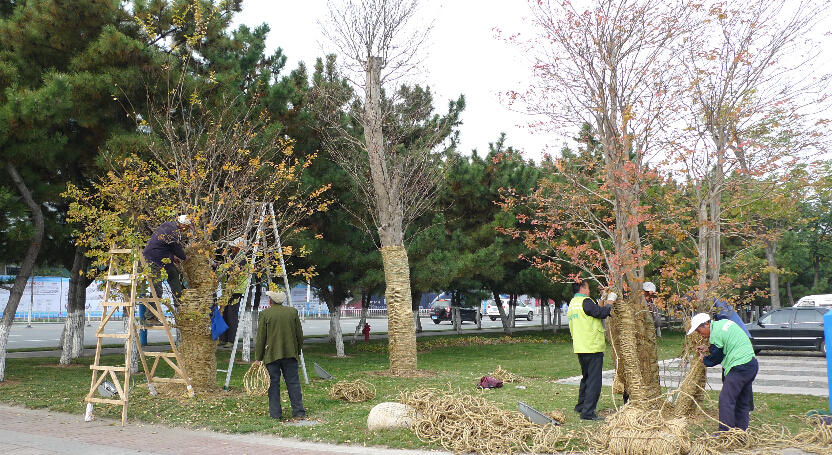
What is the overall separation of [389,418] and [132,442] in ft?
9.32

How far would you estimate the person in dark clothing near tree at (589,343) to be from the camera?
781 cm

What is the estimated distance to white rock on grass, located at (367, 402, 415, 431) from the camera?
736 cm

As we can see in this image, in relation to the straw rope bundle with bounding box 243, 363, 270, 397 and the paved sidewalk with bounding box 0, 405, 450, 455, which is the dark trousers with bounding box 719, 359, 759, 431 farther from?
the straw rope bundle with bounding box 243, 363, 270, 397

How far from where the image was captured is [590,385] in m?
7.84

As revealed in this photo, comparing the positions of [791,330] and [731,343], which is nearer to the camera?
[731,343]

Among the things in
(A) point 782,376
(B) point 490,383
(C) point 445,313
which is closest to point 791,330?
(A) point 782,376

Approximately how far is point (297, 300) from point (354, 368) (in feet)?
116

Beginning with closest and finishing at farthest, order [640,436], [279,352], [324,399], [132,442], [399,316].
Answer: [640,436], [132,442], [279,352], [324,399], [399,316]

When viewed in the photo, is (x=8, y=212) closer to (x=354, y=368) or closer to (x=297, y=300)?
(x=354, y=368)

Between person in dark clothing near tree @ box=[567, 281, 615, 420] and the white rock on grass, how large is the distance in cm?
218

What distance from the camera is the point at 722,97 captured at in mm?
8836

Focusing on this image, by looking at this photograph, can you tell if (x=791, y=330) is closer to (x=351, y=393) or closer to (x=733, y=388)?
(x=733, y=388)

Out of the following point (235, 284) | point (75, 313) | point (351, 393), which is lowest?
point (351, 393)

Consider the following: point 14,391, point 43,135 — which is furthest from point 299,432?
point 43,135
